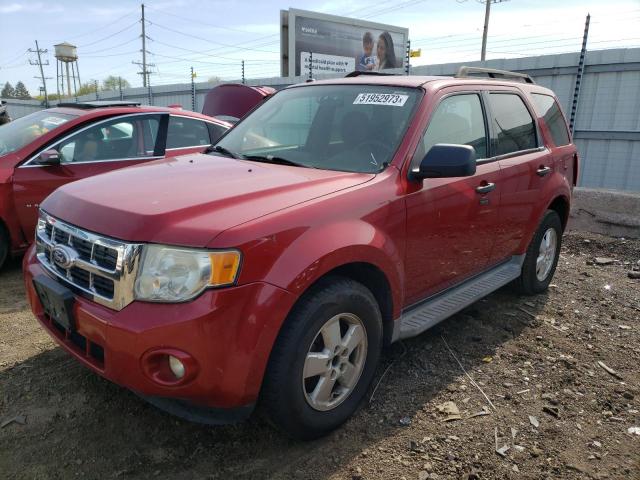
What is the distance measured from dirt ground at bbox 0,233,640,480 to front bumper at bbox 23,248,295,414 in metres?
0.47

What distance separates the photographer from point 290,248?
230 cm

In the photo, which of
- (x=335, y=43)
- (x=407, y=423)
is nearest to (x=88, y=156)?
(x=407, y=423)

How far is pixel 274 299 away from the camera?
2.20 meters

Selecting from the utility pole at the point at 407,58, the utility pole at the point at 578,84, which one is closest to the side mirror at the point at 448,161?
the utility pole at the point at 578,84

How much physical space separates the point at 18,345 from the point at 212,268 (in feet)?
7.25

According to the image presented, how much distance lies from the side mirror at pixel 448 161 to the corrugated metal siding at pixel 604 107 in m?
7.17

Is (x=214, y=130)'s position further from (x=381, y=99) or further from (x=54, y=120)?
(x=381, y=99)

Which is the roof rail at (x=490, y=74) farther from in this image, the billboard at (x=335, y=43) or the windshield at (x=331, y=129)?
the billboard at (x=335, y=43)

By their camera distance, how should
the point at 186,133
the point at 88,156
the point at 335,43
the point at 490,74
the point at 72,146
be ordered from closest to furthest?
1. the point at 490,74
2. the point at 72,146
3. the point at 88,156
4. the point at 186,133
5. the point at 335,43

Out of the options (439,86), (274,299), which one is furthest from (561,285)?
(274,299)

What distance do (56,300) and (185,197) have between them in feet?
2.55

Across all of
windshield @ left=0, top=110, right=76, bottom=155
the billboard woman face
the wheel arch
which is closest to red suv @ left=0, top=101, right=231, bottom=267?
windshield @ left=0, top=110, right=76, bottom=155

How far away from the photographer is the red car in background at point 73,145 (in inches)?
190

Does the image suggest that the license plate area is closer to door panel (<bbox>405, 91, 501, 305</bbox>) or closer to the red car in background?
door panel (<bbox>405, 91, 501, 305</bbox>)
